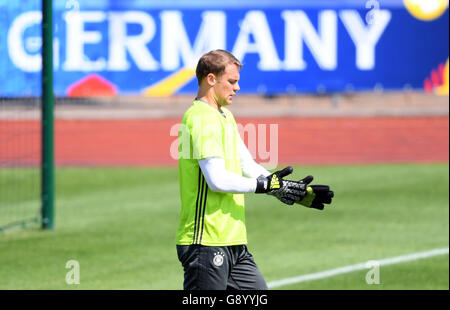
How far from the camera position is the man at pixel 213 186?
16.4 feet

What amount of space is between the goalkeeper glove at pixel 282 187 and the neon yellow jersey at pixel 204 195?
198mm

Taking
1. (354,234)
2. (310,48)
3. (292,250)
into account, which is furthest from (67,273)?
(310,48)

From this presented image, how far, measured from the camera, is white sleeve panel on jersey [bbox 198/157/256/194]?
4.97m

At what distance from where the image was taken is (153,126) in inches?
1079

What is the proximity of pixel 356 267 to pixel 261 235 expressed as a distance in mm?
2121

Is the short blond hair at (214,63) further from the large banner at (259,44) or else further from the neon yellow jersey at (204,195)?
the large banner at (259,44)

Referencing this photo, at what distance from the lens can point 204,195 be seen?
5.12 meters

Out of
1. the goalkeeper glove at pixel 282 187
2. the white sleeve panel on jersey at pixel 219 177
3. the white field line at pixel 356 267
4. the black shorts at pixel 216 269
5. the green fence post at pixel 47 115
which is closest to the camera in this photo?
the white sleeve panel on jersey at pixel 219 177

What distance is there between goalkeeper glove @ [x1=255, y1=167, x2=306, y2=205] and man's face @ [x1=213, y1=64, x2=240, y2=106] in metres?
0.55

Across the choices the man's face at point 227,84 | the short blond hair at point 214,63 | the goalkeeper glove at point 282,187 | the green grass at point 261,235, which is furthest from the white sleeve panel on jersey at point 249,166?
the green grass at point 261,235

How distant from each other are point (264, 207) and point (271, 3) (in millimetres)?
9994

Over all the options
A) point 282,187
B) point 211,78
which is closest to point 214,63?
point 211,78

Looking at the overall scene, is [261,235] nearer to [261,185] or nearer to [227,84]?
[261,185]
